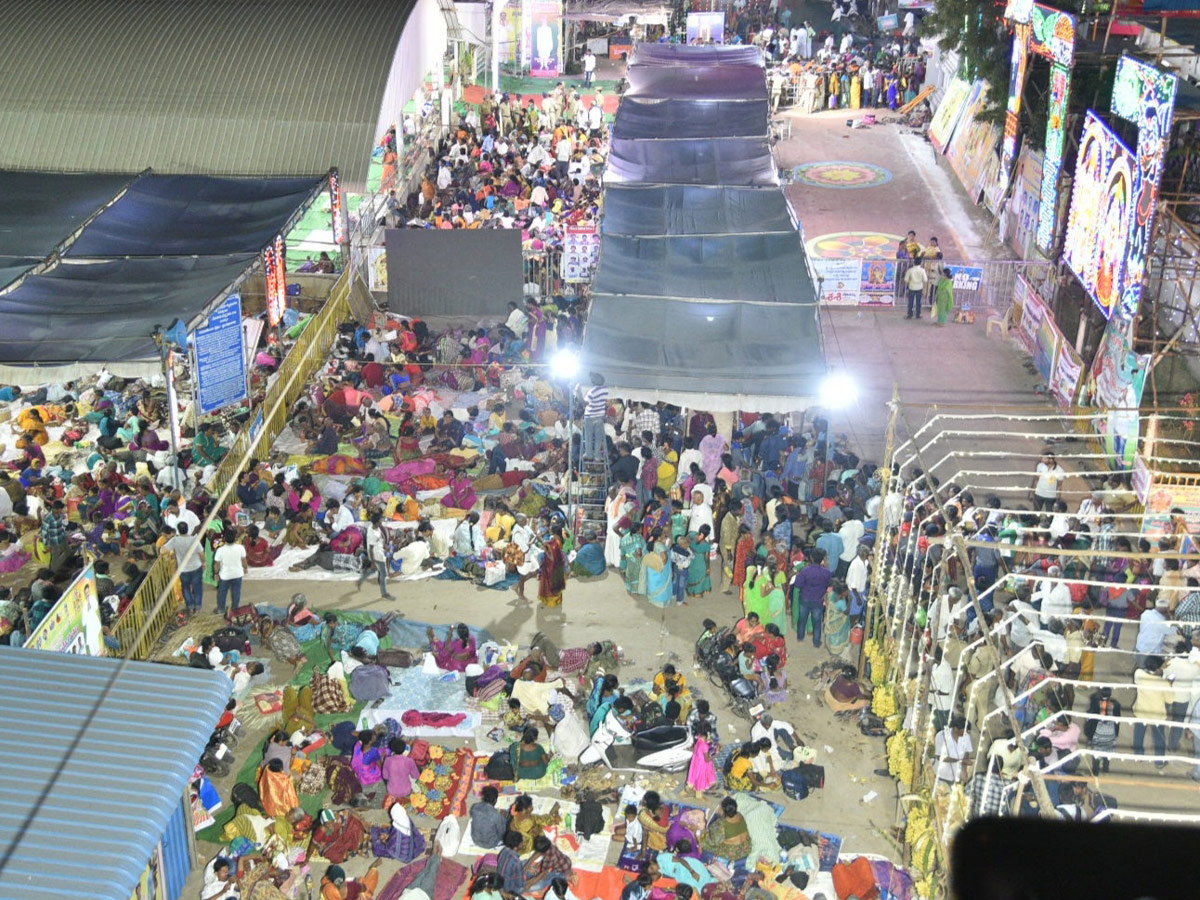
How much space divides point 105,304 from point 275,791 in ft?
27.0

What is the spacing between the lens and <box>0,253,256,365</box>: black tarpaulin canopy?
16.1 m

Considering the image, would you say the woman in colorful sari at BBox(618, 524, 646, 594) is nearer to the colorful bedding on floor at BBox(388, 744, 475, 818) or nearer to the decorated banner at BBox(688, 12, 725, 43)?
the colorful bedding on floor at BBox(388, 744, 475, 818)

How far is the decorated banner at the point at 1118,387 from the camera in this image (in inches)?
687

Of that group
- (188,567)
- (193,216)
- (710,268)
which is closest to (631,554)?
(188,567)

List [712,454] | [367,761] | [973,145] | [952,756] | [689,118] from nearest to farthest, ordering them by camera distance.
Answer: [952,756]
[367,761]
[712,454]
[689,118]
[973,145]

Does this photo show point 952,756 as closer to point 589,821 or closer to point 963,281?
point 589,821

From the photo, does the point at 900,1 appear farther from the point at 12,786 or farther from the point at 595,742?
the point at 12,786

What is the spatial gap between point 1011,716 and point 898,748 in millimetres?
3210

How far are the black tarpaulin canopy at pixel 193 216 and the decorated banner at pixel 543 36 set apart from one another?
893 inches

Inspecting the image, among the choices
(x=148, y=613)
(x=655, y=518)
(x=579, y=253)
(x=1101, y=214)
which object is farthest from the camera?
(x=579, y=253)

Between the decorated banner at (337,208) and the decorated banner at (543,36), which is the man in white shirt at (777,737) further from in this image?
the decorated banner at (543,36)

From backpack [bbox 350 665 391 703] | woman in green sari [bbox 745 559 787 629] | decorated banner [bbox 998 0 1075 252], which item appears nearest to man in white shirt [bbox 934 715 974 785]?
woman in green sari [bbox 745 559 787 629]

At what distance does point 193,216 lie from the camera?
2175cm

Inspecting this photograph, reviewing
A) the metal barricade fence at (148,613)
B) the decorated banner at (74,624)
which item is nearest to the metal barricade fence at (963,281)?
the metal barricade fence at (148,613)
